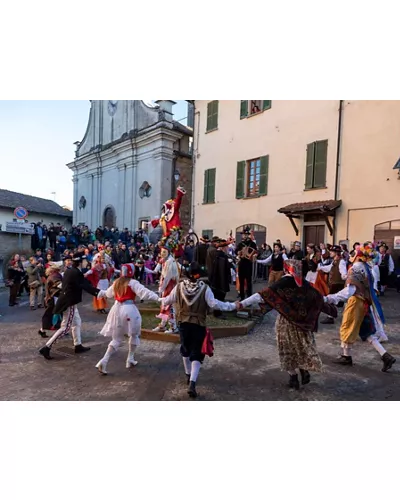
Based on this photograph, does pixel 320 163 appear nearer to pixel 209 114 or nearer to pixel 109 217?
pixel 209 114

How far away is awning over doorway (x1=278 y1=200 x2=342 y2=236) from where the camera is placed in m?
12.8

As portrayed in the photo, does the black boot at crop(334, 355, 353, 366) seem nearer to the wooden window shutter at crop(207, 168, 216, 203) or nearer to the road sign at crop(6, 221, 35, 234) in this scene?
the road sign at crop(6, 221, 35, 234)

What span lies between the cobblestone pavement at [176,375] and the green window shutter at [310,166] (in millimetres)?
8751

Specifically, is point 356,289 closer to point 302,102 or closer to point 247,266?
point 247,266

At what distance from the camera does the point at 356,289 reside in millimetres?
5094

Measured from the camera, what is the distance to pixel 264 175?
608 inches

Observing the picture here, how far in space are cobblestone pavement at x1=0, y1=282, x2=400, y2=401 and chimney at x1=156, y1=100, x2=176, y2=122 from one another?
56.2ft

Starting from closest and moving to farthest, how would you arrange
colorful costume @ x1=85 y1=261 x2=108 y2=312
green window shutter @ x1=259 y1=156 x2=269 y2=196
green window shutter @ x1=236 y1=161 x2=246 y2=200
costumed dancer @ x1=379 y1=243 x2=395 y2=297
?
colorful costume @ x1=85 y1=261 x2=108 y2=312 < costumed dancer @ x1=379 y1=243 x2=395 y2=297 < green window shutter @ x1=259 y1=156 x2=269 y2=196 < green window shutter @ x1=236 y1=161 x2=246 y2=200

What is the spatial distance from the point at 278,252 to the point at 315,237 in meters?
6.25

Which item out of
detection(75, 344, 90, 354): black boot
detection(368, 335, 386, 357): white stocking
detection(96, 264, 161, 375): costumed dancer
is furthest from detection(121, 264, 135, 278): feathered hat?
detection(368, 335, 386, 357): white stocking

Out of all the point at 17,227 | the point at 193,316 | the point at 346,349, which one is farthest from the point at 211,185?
the point at 193,316

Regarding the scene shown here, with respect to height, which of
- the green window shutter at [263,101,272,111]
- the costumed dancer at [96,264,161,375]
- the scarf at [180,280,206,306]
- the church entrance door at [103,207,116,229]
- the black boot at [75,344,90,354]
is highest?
the green window shutter at [263,101,272,111]

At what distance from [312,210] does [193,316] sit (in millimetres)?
10315

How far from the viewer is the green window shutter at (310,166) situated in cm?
1384
